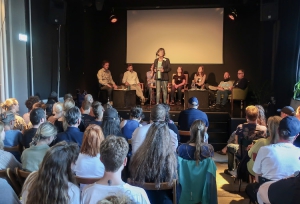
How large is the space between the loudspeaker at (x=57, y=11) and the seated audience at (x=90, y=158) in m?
5.55

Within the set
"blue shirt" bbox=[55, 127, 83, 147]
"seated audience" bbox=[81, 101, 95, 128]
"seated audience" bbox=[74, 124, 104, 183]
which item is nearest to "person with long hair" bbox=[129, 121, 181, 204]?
"seated audience" bbox=[74, 124, 104, 183]

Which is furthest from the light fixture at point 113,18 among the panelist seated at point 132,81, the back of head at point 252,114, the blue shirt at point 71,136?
the blue shirt at point 71,136

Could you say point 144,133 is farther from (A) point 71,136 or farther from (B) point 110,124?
(A) point 71,136

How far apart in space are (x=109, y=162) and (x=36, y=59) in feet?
19.5

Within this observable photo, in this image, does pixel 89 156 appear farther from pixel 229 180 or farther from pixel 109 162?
pixel 229 180

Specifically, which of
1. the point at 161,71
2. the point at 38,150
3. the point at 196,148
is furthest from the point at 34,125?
the point at 161,71

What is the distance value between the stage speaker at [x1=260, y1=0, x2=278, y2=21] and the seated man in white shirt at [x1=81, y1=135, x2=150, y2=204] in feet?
22.9

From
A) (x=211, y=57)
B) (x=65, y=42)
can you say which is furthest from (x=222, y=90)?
(x=65, y=42)

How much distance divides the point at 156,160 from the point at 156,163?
23mm

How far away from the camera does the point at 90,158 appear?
246 cm

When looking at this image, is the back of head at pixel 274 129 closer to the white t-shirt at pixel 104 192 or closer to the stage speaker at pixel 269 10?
the white t-shirt at pixel 104 192

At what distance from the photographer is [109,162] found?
1713mm

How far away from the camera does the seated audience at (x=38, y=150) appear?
2395 mm

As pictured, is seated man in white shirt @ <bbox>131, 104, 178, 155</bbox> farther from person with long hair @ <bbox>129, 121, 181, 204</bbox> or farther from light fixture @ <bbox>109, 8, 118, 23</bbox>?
light fixture @ <bbox>109, 8, 118, 23</bbox>
